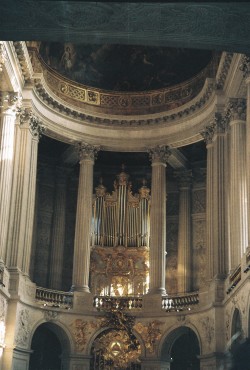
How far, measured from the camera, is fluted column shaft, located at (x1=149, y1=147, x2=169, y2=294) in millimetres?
33969

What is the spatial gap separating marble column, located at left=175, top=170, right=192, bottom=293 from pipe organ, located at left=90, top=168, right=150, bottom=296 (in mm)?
2035

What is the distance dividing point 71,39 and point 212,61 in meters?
24.4

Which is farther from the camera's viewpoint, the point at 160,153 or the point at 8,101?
the point at 160,153

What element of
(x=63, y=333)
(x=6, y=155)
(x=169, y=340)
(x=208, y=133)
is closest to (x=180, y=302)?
(x=169, y=340)

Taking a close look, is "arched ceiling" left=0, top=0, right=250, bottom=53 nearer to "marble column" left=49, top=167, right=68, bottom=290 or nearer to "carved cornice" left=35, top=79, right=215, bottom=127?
"carved cornice" left=35, top=79, right=215, bottom=127

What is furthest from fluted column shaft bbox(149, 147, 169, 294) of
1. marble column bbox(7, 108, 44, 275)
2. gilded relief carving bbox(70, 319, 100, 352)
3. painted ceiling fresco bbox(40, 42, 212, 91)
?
marble column bbox(7, 108, 44, 275)

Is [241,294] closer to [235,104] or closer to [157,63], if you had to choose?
A: [235,104]

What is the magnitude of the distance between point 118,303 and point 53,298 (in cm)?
323

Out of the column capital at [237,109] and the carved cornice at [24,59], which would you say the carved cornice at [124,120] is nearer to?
the carved cornice at [24,59]

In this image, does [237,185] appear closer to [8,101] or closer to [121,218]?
[121,218]

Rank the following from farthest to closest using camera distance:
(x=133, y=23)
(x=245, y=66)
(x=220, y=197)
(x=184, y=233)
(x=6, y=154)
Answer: (x=184, y=233) < (x=220, y=197) < (x=6, y=154) < (x=245, y=66) < (x=133, y=23)

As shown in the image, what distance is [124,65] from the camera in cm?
3728

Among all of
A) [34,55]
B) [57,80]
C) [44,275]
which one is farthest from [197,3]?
[44,275]

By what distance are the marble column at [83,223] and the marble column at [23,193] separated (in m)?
3.04
